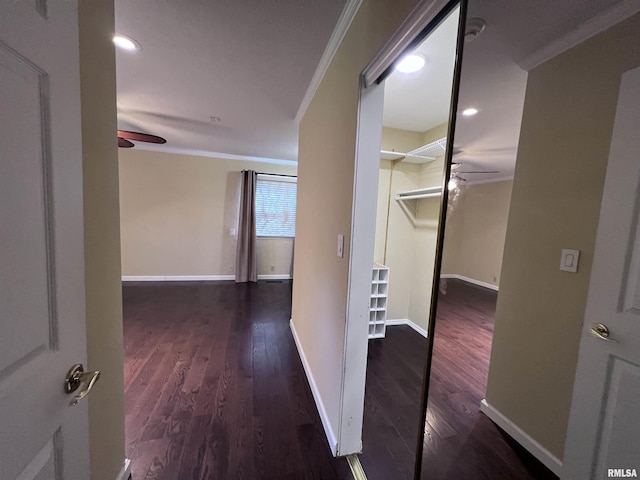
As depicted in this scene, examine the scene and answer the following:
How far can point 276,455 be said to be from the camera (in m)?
1.38

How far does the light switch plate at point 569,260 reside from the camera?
0.68 metres

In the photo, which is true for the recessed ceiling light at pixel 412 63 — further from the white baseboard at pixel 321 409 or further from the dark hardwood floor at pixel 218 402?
the dark hardwood floor at pixel 218 402

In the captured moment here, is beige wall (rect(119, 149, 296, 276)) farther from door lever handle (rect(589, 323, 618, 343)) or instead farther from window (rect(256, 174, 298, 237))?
door lever handle (rect(589, 323, 618, 343))

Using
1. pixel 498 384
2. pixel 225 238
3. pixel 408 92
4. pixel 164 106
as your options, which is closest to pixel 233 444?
pixel 498 384

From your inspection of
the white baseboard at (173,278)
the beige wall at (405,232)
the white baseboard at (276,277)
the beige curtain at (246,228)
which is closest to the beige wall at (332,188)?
the beige wall at (405,232)

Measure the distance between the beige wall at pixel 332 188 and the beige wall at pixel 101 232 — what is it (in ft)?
3.42

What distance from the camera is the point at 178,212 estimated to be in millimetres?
4754

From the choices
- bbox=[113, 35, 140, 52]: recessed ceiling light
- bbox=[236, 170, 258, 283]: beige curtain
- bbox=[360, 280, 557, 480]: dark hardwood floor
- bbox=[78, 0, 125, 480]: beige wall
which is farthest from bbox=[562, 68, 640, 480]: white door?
bbox=[236, 170, 258, 283]: beige curtain

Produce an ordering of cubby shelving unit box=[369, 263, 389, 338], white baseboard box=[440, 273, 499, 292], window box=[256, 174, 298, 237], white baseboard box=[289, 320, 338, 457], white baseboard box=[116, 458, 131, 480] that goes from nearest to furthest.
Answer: white baseboard box=[440, 273, 499, 292], white baseboard box=[116, 458, 131, 480], white baseboard box=[289, 320, 338, 457], cubby shelving unit box=[369, 263, 389, 338], window box=[256, 174, 298, 237]

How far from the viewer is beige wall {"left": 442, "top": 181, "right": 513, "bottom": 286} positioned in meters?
0.89

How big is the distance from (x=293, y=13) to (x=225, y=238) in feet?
14.0

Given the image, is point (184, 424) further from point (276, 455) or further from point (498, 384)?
point (498, 384)

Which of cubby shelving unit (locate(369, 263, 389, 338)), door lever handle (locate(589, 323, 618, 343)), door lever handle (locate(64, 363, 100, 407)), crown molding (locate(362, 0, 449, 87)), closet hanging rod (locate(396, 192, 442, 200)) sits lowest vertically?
cubby shelving unit (locate(369, 263, 389, 338))

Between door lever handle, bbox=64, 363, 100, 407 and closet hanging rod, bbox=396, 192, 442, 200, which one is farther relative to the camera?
closet hanging rod, bbox=396, 192, 442, 200
